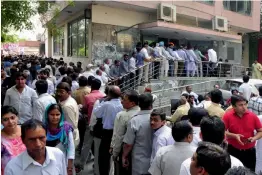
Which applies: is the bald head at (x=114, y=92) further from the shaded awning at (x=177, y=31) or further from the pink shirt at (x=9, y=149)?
the shaded awning at (x=177, y=31)

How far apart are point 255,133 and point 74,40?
48.1ft

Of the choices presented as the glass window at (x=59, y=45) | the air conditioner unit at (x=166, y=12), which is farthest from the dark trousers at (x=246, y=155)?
the glass window at (x=59, y=45)

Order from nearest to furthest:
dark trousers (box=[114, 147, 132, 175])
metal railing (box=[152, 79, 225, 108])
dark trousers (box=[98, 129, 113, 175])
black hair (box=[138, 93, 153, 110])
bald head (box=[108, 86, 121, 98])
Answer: black hair (box=[138, 93, 153, 110]), dark trousers (box=[114, 147, 132, 175]), bald head (box=[108, 86, 121, 98]), dark trousers (box=[98, 129, 113, 175]), metal railing (box=[152, 79, 225, 108])

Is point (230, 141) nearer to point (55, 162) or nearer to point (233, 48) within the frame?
point (55, 162)

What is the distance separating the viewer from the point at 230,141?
491 cm

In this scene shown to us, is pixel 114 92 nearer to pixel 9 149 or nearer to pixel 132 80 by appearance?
pixel 9 149

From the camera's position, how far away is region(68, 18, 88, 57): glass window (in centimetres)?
1620

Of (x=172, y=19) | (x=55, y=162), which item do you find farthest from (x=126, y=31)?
(x=55, y=162)

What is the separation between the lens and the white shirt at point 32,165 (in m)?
2.60

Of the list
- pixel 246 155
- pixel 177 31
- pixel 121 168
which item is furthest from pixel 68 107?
pixel 177 31

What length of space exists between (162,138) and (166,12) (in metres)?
13.2

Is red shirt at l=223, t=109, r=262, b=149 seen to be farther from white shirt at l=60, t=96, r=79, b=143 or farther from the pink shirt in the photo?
the pink shirt

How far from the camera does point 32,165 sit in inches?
104

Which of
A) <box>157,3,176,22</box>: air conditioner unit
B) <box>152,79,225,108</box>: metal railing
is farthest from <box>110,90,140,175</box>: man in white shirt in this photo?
<box>157,3,176,22</box>: air conditioner unit
